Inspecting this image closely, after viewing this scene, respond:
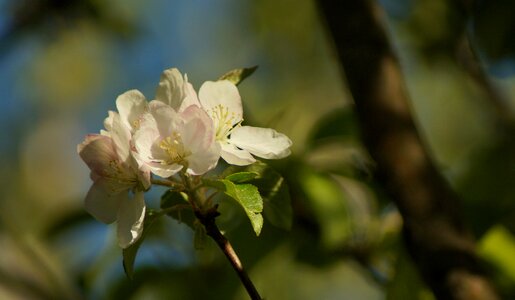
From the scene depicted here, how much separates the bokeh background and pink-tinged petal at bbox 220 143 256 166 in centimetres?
39

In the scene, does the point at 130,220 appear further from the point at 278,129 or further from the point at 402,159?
the point at 278,129

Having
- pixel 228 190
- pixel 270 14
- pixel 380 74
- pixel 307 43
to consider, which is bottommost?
pixel 307 43

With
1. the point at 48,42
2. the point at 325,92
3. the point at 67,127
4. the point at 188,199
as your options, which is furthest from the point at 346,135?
the point at 67,127

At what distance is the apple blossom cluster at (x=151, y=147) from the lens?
28.1 inches

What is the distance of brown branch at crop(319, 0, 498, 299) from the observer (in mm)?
955

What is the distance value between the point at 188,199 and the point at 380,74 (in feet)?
1.44

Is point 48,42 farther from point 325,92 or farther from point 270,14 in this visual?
point 325,92

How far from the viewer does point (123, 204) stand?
2.44 feet

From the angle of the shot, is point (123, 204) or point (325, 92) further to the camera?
point (325, 92)

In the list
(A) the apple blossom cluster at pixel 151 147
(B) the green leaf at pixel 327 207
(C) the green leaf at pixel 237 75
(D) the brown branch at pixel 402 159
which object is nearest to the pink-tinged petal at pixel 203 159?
(A) the apple blossom cluster at pixel 151 147

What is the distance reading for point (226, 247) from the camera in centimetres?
66

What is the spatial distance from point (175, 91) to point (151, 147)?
0.20ft

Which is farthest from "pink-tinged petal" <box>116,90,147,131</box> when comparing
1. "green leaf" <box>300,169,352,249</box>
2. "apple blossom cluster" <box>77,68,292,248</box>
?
"green leaf" <box>300,169,352,249</box>

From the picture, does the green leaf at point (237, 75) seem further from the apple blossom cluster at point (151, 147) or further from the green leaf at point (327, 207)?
the green leaf at point (327, 207)
